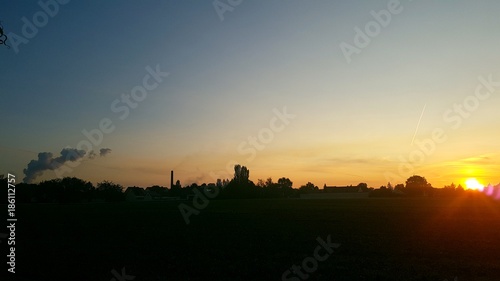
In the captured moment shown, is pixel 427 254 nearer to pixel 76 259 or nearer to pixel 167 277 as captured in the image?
pixel 167 277

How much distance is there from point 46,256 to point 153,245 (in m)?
6.41

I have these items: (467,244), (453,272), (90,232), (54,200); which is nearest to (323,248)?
(453,272)

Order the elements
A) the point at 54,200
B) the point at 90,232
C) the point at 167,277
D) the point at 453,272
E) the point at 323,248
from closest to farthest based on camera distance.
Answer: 1. the point at 167,277
2. the point at 453,272
3. the point at 323,248
4. the point at 90,232
5. the point at 54,200

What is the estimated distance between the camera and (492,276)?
15539 mm

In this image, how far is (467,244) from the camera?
2441 centimetres

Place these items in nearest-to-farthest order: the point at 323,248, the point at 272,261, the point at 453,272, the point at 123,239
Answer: the point at 453,272 < the point at 272,261 < the point at 323,248 < the point at 123,239

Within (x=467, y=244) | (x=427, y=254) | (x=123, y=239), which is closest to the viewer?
(x=427, y=254)

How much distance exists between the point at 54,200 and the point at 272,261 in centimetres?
15037

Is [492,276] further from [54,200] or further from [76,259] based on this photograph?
[54,200]

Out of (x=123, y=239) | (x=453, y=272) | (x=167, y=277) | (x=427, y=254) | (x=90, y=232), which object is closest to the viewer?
(x=167, y=277)

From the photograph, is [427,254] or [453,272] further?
[427,254]

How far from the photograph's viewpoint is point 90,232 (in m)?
31.8

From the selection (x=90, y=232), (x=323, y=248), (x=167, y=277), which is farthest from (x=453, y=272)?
(x=90, y=232)

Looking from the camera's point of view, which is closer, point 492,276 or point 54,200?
point 492,276
